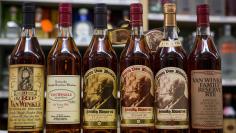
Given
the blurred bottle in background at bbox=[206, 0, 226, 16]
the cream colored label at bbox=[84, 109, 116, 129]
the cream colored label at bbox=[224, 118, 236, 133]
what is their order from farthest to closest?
the blurred bottle in background at bbox=[206, 0, 226, 16] → the cream colored label at bbox=[224, 118, 236, 133] → the cream colored label at bbox=[84, 109, 116, 129]

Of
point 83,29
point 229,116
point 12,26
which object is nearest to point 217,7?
point 229,116

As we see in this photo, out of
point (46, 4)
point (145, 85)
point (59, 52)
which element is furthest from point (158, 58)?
point (46, 4)

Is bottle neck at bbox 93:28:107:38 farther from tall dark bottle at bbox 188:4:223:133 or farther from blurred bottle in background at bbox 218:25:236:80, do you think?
blurred bottle in background at bbox 218:25:236:80

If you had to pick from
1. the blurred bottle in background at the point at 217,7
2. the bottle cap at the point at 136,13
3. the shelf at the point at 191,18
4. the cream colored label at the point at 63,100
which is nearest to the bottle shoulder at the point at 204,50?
the bottle cap at the point at 136,13

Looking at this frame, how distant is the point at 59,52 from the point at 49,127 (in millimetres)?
132

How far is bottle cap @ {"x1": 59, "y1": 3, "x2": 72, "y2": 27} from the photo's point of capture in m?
0.68

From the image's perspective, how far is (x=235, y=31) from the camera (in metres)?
2.11

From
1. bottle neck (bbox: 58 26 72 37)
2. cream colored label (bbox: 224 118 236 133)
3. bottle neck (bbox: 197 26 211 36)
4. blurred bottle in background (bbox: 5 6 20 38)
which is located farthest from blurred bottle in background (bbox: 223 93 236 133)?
bottle neck (bbox: 58 26 72 37)

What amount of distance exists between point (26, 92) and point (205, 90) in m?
0.31

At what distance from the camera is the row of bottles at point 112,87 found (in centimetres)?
64

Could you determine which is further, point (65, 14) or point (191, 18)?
point (191, 18)

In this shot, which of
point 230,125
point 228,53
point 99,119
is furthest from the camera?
point 228,53

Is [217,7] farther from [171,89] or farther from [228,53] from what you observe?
[171,89]

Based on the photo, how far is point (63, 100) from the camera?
64 cm
